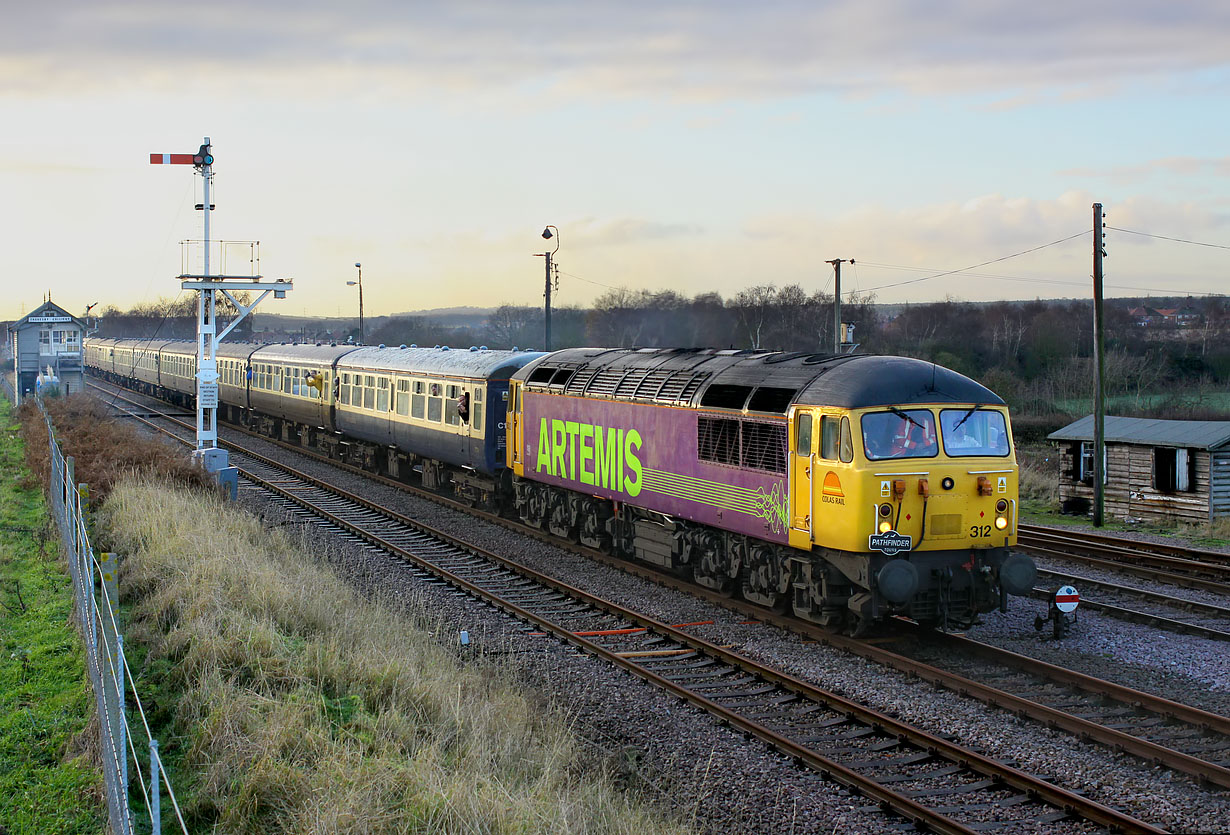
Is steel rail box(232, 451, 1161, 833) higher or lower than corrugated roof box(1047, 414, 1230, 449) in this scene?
lower

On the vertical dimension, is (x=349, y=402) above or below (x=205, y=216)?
below

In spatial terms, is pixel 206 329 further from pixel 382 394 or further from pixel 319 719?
pixel 319 719

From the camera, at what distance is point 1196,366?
57.9 meters

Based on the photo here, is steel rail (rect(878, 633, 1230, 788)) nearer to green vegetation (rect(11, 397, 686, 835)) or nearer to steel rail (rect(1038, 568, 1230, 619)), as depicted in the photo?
green vegetation (rect(11, 397, 686, 835))

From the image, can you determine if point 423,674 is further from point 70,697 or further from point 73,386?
point 73,386

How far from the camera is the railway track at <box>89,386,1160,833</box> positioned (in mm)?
7895

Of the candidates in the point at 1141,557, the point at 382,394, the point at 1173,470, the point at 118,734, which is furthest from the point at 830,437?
the point at 382,394

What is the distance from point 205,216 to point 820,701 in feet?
62.6

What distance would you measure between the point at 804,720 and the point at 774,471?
3.65 metres

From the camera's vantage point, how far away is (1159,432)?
26.1 metres

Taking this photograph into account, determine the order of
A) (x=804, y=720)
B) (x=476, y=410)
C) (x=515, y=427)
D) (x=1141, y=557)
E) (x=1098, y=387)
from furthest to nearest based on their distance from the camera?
1. (x=1098, y=387)
2. (x=476, y=410)
3. (x=515, y=427)
4. (x=1141, y=557)
5. (x=804, y=720)

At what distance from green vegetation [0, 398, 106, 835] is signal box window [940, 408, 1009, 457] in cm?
918

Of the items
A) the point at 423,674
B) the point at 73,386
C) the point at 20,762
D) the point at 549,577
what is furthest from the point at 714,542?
the point at 73,386

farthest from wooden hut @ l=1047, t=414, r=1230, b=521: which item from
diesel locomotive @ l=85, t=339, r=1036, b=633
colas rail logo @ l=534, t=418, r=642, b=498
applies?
colas rail logo @ l=534, t=418, r=642, b=498
